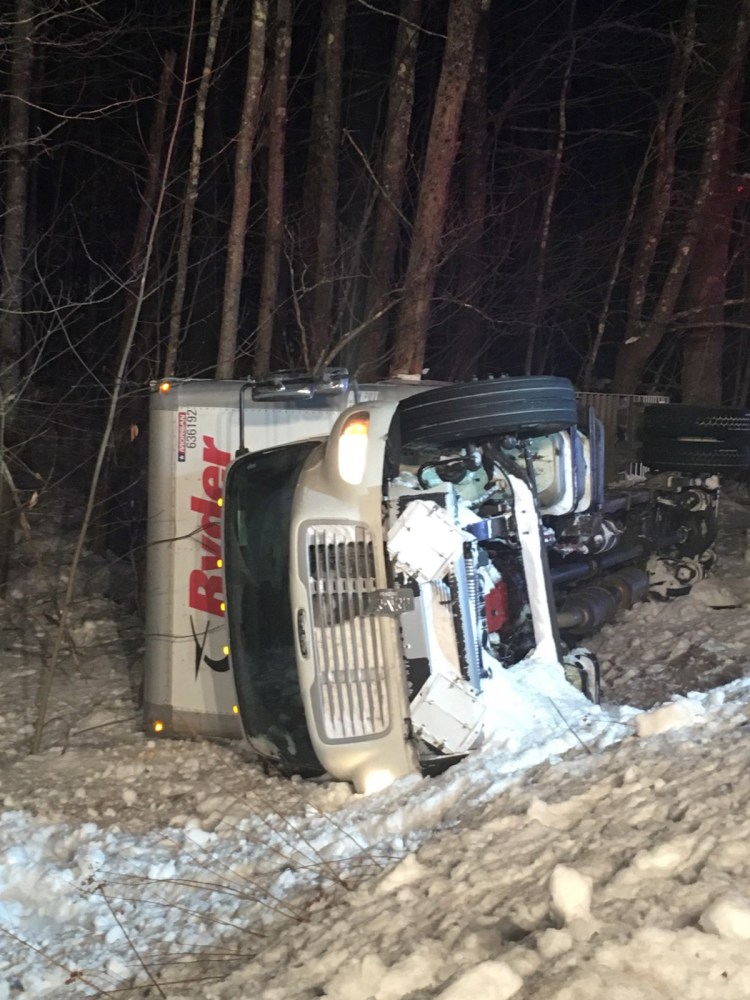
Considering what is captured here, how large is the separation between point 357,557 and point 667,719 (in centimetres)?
169

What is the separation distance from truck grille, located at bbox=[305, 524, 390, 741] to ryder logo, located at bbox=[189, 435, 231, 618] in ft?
5.05

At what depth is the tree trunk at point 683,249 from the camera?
1290cm

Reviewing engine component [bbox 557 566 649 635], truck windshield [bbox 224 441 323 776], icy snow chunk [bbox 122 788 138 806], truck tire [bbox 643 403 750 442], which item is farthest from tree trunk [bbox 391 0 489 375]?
icy snow chunk [bbox 122 788 138 806]

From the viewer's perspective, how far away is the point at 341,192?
43.6ft

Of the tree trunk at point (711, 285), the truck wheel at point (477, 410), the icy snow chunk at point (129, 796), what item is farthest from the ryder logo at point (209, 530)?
the tree trunk at point (711, 285)

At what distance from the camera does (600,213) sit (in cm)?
1878

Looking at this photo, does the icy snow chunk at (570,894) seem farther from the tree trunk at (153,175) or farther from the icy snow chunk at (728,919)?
the tree trunk at (153,175)

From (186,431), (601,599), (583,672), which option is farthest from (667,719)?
(186,431)

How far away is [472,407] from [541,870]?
2.73 meters

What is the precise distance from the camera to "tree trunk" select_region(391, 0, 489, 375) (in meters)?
9.23

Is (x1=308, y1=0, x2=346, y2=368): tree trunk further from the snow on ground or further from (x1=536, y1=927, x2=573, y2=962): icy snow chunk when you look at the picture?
(x1=536, y1=927, x2=573, y2=962): icy snow chunk

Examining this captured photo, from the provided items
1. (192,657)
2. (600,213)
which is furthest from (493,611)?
(600,213)

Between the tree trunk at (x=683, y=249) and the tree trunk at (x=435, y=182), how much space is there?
5.12 m

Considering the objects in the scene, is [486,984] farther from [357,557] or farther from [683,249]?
[683,249]
